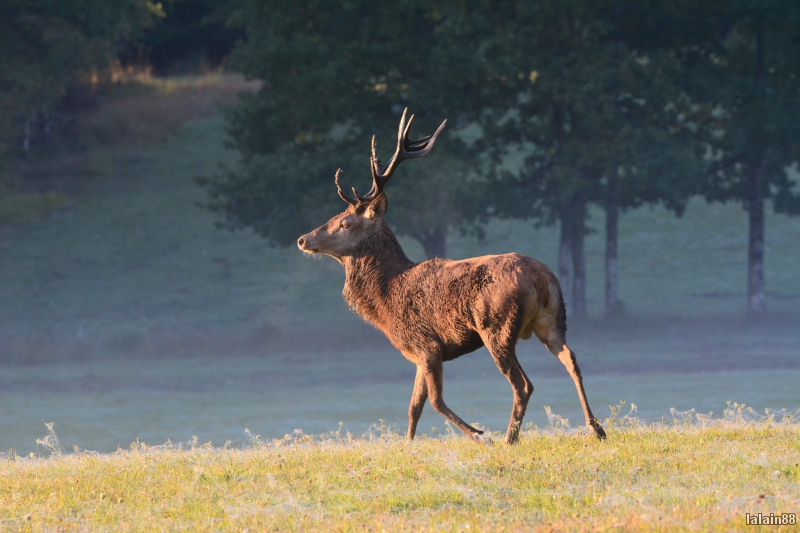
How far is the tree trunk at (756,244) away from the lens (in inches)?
1383

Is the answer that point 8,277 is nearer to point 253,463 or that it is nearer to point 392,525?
point 253,463

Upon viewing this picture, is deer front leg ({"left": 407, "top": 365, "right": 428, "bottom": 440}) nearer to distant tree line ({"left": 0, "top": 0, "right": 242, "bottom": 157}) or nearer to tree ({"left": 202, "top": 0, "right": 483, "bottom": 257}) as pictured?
tree ({"left": 202, "top": 0, "right": 483, "bottom": 257})

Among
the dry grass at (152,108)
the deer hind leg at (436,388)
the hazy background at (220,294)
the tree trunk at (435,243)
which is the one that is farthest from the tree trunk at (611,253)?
the dry grass at (152,108)

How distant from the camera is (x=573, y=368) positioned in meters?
9.70

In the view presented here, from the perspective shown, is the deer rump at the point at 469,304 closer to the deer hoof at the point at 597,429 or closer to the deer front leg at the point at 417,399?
the deer front leg at the point at 417,399

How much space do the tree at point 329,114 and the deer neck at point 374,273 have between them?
20.2m

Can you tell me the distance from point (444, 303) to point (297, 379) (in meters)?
18.5

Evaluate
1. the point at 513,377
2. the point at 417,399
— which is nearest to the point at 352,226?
the point at 417,399

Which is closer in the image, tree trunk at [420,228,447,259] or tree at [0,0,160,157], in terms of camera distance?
tree at [0,0,160,157]

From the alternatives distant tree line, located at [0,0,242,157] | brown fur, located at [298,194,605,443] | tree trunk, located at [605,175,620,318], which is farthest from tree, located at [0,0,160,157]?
brown fur, located at [298,194,605,443]

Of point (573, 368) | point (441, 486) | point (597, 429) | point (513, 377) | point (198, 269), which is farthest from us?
point (198, 269)

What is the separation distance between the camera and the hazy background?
25.0m

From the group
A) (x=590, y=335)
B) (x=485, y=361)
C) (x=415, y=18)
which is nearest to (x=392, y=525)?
(x=485, y=361)

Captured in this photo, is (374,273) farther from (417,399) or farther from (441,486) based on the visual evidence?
(441,486)
